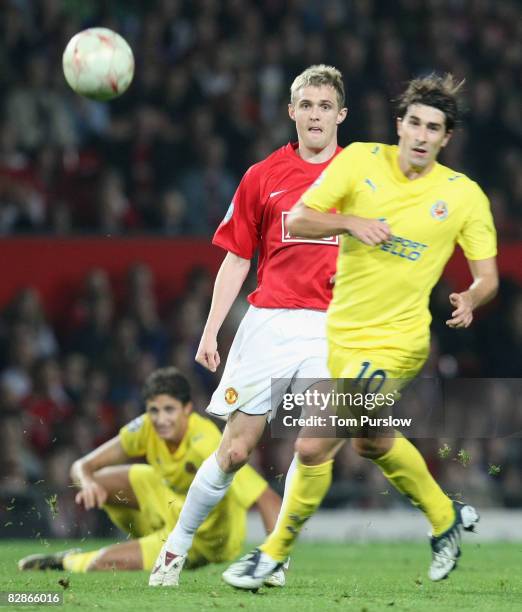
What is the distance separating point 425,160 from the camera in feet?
19.3

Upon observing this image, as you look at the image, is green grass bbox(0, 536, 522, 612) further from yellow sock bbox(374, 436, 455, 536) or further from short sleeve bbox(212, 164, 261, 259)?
short sleeve bbox(212, 164, 261, 259)

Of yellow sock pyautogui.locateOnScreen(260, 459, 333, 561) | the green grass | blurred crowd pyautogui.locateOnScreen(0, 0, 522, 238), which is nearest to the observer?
the green grass

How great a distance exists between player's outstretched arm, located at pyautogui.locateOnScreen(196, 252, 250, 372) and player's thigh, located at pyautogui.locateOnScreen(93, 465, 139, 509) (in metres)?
1.53

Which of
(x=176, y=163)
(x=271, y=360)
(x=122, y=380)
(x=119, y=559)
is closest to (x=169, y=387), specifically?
(x=119, y=559)

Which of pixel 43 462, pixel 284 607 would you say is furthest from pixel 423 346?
pixel 43 462

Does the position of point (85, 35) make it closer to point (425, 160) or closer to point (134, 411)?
point (425, 160)

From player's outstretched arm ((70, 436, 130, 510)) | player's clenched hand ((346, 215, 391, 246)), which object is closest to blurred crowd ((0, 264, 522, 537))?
player's outstretched arm ((70, 436, 130, 510))

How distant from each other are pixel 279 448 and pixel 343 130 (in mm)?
3129

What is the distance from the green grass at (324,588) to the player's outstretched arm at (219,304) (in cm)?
102

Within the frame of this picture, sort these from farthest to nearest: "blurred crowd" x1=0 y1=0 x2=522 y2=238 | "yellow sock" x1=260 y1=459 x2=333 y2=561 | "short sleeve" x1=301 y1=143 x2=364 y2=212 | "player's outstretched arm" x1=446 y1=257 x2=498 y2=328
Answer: "blurred crowd" x1=0 y1=0 x2=522 y2=238 < "yellow sock" x1=260 y1=459 x2=333 y2=561 < "short sleeve" x1=301 y1=143 x2=364 y2=212 < "player's outstretched arm" x1=446 y1=257 x2=498 y2=328

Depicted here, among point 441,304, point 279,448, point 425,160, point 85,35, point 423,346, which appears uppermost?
point 85,35

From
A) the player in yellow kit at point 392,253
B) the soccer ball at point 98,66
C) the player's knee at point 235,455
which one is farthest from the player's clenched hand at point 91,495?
the soccer ball at point 98,66

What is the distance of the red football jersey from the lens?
6.48 m

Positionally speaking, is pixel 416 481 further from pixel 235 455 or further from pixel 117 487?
pixel 117 487
